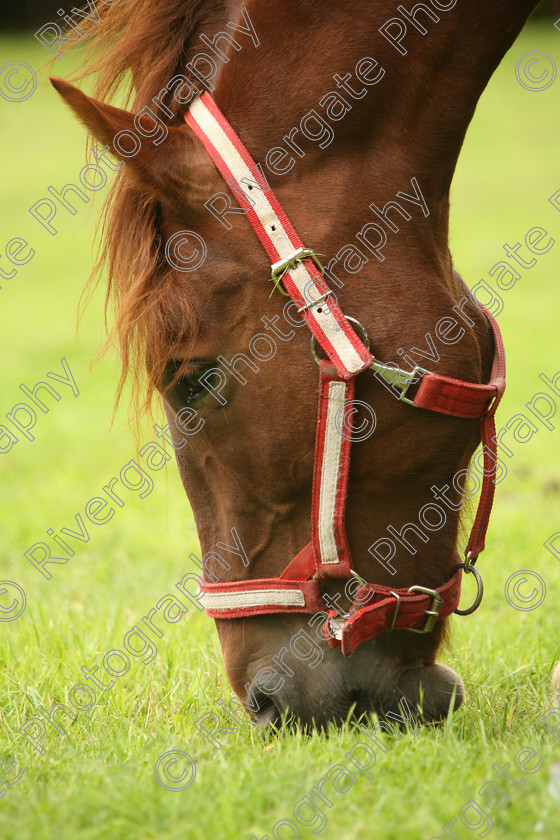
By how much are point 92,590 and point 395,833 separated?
9.25ft

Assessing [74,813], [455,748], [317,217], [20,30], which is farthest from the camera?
[20,30]

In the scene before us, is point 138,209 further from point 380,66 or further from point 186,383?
point 380,66

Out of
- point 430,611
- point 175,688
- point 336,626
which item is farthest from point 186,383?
point 175,688

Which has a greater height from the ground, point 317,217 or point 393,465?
point 317,217

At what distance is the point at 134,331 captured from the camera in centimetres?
202

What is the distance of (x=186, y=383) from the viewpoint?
201 cm

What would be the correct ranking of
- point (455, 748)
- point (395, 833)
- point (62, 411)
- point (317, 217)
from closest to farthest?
point (395, 833) → point (455, 748) → point (317, 217) → point (62, 411)

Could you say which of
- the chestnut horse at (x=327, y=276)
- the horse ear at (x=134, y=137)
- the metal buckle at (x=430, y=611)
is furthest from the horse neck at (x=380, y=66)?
the metal buckle at (x=430, y=611)

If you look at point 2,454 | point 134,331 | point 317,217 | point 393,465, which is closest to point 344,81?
point 317,217

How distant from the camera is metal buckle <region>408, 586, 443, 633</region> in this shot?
2010 millimetres

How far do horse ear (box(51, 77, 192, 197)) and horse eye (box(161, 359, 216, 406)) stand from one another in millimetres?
417

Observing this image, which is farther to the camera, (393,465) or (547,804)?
(393,465)

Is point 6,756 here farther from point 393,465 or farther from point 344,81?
point 344,81

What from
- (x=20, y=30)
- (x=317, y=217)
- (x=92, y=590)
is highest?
(x=20, y=30)
